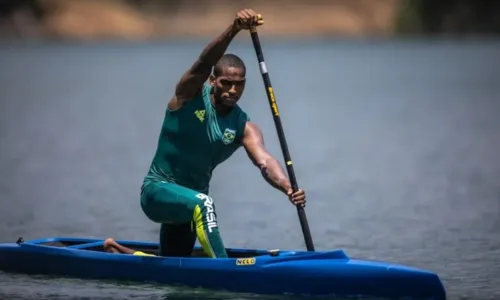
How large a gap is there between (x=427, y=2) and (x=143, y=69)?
39265 millimetres

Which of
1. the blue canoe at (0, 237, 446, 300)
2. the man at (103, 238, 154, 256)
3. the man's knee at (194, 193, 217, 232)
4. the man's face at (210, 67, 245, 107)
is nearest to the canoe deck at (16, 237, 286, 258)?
the blue canoe at (0, 237, 446, 300)

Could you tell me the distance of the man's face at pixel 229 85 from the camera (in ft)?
51.9

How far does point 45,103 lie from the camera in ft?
196

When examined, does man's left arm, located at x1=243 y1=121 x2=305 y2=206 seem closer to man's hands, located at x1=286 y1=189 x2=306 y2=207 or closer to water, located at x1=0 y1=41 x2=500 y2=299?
man's hands, located at x1=286 y1=189 x2=306 y2=207

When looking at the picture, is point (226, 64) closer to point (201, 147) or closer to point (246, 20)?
point (246, 20)

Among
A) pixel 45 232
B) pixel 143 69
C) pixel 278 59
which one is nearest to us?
pixel 45 232

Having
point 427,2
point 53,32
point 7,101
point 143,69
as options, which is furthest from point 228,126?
point 53,32

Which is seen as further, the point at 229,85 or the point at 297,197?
the point at 229,85

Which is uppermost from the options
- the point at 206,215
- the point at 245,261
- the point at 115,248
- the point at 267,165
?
the point at 267,165

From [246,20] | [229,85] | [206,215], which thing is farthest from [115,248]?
[246,20]

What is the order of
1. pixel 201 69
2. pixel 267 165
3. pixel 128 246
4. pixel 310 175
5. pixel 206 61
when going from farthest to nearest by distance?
pixel 310 175 → pixel 128 246 → pixel 267 165 → pixel 201 69 → pixel 206 61

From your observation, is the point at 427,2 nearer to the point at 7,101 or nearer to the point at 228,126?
the point at 7,101

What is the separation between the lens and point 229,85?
15.8 metres

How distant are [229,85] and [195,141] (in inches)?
28.4
